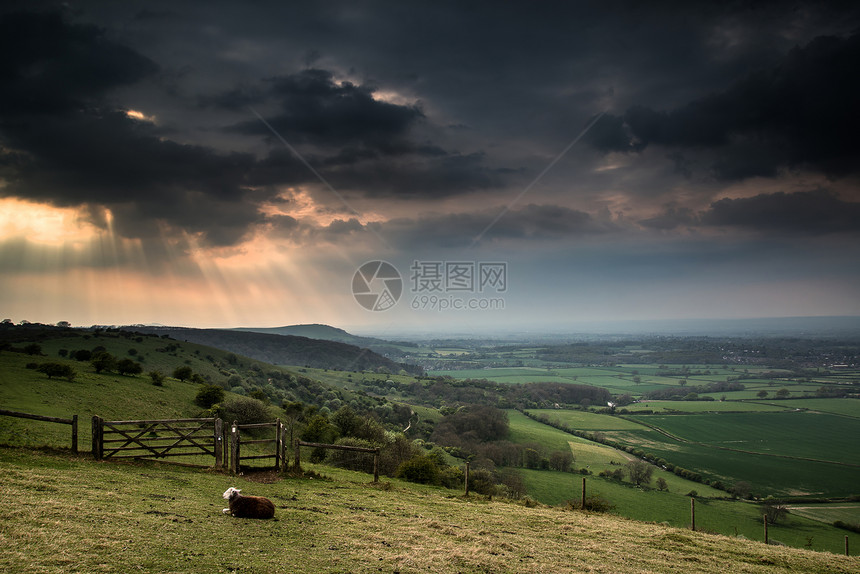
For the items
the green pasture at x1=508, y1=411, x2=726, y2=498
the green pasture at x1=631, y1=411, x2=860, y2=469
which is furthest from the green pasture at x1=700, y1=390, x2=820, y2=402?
the green pasture at x1=508, y1=411, x2=726, y2=498

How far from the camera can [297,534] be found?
10992 millimetres

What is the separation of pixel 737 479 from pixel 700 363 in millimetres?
164635

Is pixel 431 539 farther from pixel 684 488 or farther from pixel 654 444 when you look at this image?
pixel 654 444

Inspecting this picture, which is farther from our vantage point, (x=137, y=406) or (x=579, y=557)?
(x=137, y=406)

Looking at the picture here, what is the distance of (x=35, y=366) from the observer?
37188 millimetres

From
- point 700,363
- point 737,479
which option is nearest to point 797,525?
point 737,479

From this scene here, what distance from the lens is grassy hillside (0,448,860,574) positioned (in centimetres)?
861

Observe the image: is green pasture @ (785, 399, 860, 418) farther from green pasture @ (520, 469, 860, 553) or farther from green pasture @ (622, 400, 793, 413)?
green pasture @ (520, 469, 860, 553)

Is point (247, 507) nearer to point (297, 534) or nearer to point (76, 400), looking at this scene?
point (297, 534)

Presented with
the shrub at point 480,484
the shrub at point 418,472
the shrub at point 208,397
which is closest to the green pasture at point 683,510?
the shrub at point 480,484

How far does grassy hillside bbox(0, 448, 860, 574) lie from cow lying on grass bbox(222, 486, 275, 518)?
30 centimetres

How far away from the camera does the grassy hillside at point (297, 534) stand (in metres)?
8.61

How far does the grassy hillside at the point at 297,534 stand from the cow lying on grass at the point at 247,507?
30 cm

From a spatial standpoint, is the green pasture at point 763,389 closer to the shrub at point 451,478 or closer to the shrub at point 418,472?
the shrub at point 451,478
